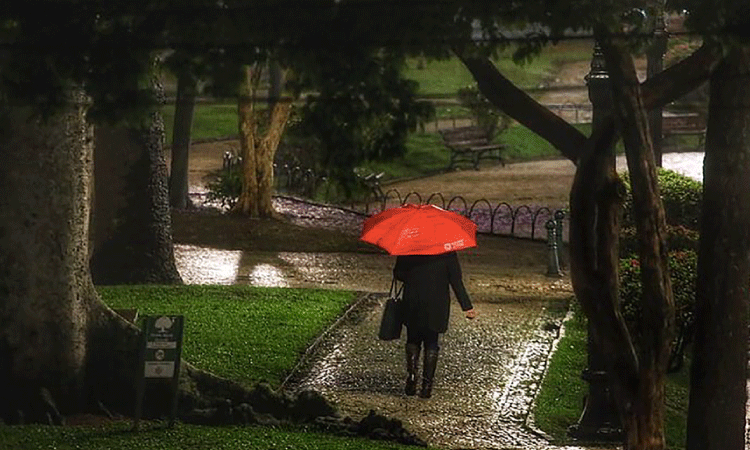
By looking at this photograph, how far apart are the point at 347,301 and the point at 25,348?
6772 mm

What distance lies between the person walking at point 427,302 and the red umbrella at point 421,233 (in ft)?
0.63

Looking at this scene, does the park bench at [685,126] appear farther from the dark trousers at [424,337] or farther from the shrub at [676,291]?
the dark trousers at [424,337]

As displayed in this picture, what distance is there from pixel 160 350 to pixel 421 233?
3021mm

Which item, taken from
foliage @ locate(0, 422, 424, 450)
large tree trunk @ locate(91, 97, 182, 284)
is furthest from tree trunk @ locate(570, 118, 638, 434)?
large tree trunk @ locate(91, 97, 182, 284)

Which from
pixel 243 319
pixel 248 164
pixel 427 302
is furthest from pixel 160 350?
pixel 248 164

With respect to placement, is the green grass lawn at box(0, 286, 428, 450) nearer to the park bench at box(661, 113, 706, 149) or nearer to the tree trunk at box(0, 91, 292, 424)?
the tree trunk at box(0, 91, 292, 424)

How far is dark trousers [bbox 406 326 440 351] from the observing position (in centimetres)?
1407

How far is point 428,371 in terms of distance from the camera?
14055mm

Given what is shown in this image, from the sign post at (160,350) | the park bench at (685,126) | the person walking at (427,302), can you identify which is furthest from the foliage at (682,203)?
the park bench at (685,126)

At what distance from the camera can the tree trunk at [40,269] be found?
12.2 meters

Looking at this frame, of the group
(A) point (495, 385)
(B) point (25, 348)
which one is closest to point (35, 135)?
(B) point (25, 348)

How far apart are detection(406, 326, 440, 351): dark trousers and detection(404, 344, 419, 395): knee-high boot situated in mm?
57

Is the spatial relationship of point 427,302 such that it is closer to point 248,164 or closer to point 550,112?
point 550,112

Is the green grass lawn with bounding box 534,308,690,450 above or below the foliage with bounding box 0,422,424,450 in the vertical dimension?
below
